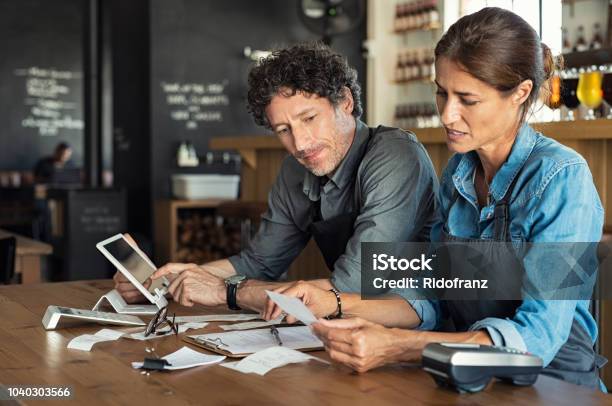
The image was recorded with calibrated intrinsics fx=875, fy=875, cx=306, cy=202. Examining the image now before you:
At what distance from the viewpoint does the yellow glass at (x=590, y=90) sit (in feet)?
11.7

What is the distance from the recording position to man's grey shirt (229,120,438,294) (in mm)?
2316

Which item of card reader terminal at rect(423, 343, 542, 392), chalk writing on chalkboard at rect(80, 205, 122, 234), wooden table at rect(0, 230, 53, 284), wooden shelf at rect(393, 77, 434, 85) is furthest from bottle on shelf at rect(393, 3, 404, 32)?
card reader terminal at rect(423, 343, 542, 392)

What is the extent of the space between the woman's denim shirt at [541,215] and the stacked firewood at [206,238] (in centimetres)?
492

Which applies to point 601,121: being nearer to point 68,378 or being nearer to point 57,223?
point 68,378

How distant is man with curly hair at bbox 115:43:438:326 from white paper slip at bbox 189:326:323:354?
25 centimetres

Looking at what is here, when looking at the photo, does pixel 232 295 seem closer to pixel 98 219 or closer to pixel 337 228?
pixel 337 228

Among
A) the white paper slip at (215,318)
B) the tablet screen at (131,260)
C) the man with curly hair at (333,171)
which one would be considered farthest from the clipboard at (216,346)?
the tablet screen at (131,260)

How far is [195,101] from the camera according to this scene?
769 centimetres

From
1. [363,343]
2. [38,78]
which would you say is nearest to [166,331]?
[363,343]

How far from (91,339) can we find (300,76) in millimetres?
904

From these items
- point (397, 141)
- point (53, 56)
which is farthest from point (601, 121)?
point (53, 56)

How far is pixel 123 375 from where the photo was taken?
159 centimetres

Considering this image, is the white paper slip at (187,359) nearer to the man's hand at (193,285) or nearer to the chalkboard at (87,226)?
the man's hand at (193,285)

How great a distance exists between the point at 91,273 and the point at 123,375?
18.6 feet
